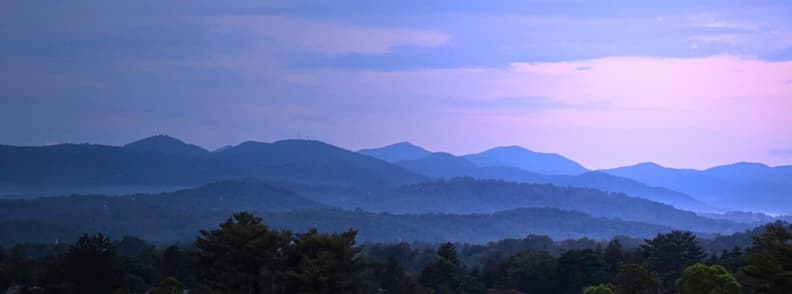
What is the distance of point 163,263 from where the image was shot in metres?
54.1

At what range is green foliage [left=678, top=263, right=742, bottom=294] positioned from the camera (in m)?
33.6

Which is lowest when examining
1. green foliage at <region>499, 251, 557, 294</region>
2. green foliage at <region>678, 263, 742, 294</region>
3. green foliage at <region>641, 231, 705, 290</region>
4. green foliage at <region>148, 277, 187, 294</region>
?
green foliage at <region>148, 277, 187, 294</region>

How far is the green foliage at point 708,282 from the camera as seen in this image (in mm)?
33625

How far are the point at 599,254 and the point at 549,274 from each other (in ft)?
10.4

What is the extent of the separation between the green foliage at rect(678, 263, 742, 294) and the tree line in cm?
3

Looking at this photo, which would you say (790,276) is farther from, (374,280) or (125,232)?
(125,232)

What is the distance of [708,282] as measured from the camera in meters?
33.9

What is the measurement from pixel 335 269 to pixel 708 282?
12408 millimetres

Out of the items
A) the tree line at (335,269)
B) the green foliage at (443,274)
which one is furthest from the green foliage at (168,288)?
the green foliage at (443,274)

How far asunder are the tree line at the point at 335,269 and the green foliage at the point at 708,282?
3 cm

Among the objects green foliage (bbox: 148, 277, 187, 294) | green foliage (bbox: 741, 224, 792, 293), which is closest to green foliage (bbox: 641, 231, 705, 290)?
green foliage (bbox: 741, 224, 792, 293)

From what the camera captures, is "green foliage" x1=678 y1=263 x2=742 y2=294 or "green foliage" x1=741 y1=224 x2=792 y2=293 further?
"green foliage" x1=678 y1=263 x2=742 y2=294

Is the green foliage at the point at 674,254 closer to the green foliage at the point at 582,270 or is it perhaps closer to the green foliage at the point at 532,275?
the green foliage at the point at 582,270

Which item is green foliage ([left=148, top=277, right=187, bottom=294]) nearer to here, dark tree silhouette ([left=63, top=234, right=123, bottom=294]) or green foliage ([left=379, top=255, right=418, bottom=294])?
dark tree silhouette ([left=63, top=234, right=123, bottom=294])
